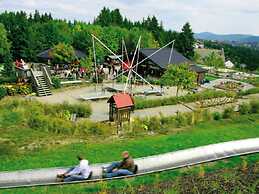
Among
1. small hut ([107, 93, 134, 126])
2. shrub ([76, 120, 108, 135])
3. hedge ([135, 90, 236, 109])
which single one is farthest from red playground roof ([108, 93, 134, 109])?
hedge ([135, 90, 236, 109])

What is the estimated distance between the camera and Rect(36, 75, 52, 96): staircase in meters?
30.9

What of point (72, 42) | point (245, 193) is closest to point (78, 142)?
point (245, 193)

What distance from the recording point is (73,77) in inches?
1544

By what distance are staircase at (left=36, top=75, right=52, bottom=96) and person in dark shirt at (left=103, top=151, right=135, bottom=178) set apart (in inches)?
802

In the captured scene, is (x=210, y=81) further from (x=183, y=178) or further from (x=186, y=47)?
(x=183, y=178)

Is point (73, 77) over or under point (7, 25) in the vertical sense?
under

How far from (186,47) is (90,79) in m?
30.0

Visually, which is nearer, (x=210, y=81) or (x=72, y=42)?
(x=210, y=81)

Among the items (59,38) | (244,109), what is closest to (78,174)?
(244,109)

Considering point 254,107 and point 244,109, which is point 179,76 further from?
point 244,109

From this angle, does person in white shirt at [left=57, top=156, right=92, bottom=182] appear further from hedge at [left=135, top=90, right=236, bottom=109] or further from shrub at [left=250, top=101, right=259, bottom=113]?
hedge at [left=135, top=90, right=236, bottom=109]

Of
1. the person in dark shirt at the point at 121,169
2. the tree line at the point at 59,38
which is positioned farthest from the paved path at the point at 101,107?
the tree line at the point at 59,38

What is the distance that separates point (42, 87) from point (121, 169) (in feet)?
70.0

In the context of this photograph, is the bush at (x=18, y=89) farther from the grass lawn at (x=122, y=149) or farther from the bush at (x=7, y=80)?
the grass lawn at (x=122, y=149)
